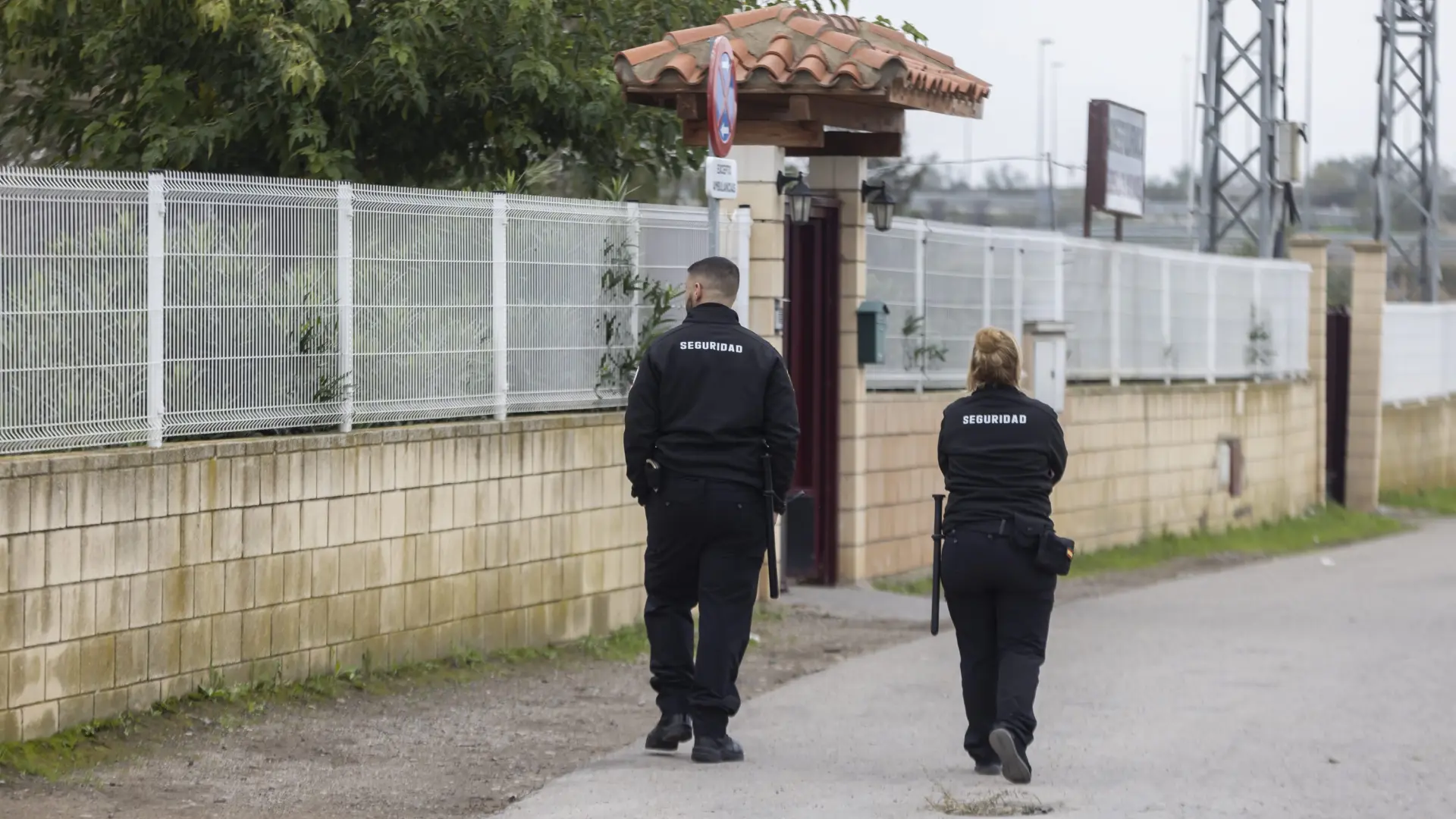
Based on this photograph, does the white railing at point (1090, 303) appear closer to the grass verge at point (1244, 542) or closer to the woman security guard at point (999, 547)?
the grass verge at point (1244, 542)

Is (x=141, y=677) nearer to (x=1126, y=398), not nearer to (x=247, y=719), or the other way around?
(x=247, y=719)

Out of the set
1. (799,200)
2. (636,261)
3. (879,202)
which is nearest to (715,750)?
(636,261)

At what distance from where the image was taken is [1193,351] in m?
21.4

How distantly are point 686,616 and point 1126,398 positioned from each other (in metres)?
11.2

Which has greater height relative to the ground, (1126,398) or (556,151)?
(556,151)

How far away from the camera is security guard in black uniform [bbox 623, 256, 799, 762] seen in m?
8.00

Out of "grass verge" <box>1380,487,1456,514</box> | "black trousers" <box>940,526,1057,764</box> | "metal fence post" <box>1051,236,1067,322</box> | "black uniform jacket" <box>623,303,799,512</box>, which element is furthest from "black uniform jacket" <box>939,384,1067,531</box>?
"grass verge" <box>1380,487,1456,514</box>

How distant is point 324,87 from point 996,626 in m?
6.05

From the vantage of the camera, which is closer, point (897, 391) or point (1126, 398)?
point (897, 391)

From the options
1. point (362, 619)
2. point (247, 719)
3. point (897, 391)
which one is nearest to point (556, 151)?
point (897, 391)

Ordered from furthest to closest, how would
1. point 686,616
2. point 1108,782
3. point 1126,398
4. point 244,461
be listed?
point 1126,398 → point 244,461 → point 686,616 → point 1108,782

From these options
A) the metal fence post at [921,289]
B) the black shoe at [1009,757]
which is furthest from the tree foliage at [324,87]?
the black shoe at [1009,757]

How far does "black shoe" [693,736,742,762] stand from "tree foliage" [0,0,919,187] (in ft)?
15.4

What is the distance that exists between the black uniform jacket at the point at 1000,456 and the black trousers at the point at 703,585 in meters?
0.78
